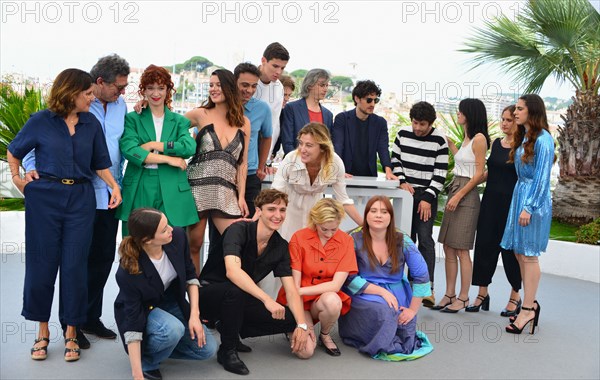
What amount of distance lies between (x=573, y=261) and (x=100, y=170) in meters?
4.49

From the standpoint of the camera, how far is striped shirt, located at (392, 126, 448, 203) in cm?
495

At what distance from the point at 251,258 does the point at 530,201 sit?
176cm

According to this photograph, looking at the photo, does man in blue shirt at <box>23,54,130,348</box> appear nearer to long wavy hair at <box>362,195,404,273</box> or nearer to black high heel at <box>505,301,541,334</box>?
long wavy hair at <box>362,195,404,273</box>

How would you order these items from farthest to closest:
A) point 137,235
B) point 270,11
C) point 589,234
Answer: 1. point 270,11
2. point 589,234
3. point 137,235

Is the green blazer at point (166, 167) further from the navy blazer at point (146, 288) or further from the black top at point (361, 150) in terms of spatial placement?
the black top at point (361, 150)

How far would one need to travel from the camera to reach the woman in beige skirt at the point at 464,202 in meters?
4.89

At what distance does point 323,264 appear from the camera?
3914mm

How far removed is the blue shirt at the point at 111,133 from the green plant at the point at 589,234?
445cm

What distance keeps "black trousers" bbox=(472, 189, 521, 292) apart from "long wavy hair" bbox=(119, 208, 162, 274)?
94.8 inches

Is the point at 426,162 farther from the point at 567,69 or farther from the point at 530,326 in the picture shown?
the point at 567,69

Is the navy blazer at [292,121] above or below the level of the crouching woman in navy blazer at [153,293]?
above

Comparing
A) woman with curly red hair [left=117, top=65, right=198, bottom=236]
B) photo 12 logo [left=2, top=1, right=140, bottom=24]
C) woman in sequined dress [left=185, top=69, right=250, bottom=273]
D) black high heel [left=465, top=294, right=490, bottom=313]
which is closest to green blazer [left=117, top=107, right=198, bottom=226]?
woman with curly red hair [left=117, top=65, right=198, bottom=236]

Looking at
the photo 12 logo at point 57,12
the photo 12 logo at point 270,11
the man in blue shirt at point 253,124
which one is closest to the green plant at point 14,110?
the photo 12 logo at point 57,12

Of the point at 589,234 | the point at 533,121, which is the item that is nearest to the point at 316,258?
the point at 533,121
